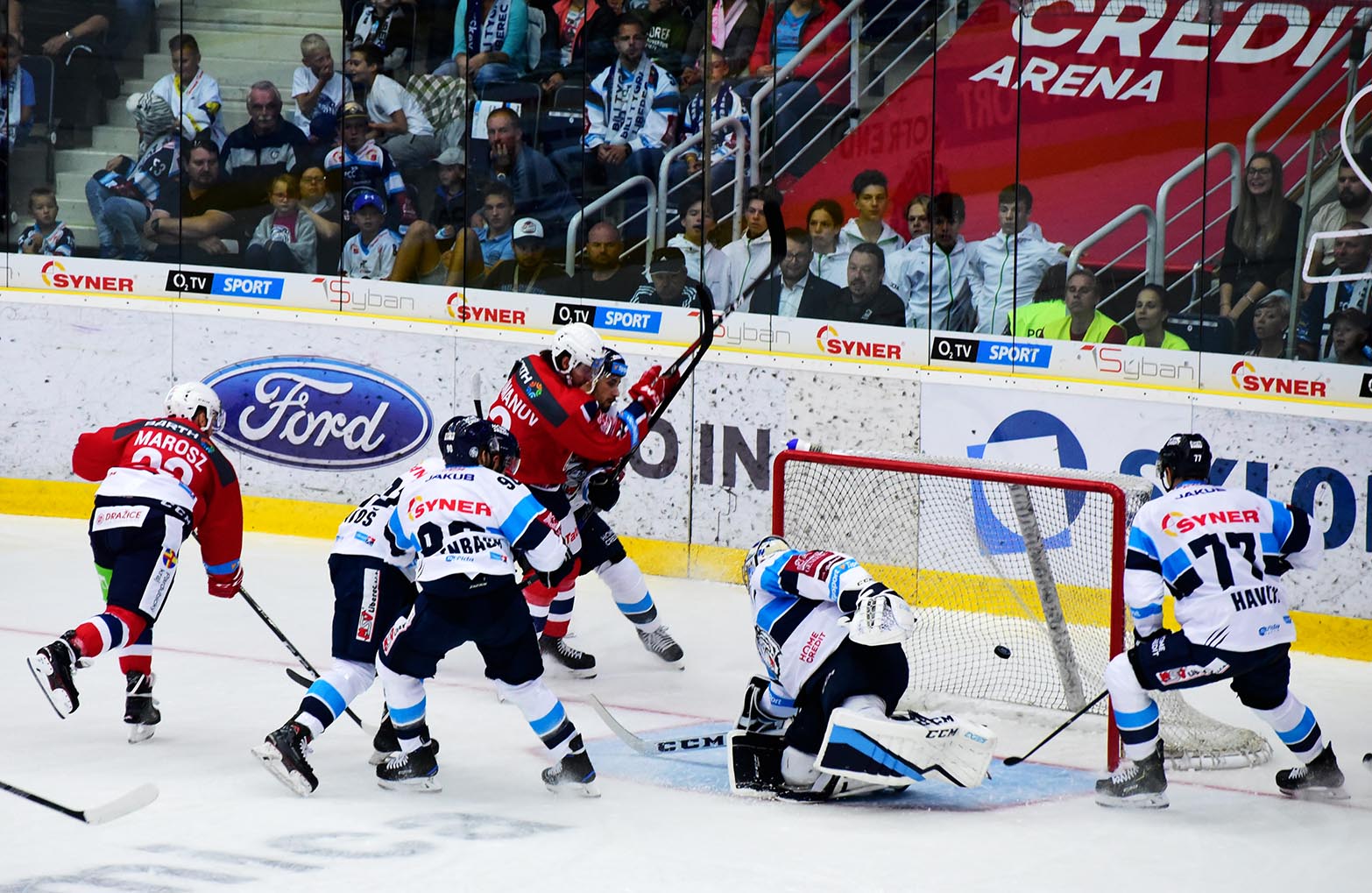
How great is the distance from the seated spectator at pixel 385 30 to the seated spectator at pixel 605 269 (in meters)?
1.28

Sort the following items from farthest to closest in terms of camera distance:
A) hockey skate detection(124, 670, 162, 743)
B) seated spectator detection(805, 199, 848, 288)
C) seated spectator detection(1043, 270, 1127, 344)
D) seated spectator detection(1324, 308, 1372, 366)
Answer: seated spectator detection(805, 199, 848, 288)
seated spectator detection(1043, 270, 1127, 344)
seated spectator detection(1324, 308, 1372, 366)
hockey skate detection(124, 670, 162, 743)

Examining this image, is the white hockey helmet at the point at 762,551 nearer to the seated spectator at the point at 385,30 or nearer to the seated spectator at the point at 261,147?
the seated spectator at the point at 385,30

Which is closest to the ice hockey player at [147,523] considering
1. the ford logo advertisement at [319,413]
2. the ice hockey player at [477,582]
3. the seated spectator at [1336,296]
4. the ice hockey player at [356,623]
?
the ice hockey player at [356,623]

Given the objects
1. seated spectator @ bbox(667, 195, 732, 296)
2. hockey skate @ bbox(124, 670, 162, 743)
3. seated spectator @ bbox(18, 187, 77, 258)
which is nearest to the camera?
hockey skate @ bbox(124, 670, 162, 743)

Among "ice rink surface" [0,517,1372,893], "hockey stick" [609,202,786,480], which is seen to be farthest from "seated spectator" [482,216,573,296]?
"ice rink surface" [0,517,1372,893]

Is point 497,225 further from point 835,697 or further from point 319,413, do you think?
point 835,697

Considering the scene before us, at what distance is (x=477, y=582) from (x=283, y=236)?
A: 173 inches

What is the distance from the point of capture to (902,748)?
480 centimetres

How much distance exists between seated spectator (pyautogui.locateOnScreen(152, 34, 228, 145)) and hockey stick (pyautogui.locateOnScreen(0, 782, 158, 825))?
4.94 m

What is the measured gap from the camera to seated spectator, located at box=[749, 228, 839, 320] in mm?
7852

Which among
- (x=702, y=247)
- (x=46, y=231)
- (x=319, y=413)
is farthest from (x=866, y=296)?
(x=46, y=231)

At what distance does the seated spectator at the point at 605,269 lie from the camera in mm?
8250

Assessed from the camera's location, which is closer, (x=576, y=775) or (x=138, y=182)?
(x=576, y=775)

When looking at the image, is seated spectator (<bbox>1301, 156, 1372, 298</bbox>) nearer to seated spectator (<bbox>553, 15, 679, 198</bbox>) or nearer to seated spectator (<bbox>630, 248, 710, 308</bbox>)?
seated spectator (<bbox>630, 248, 710, 308</bbox>)
